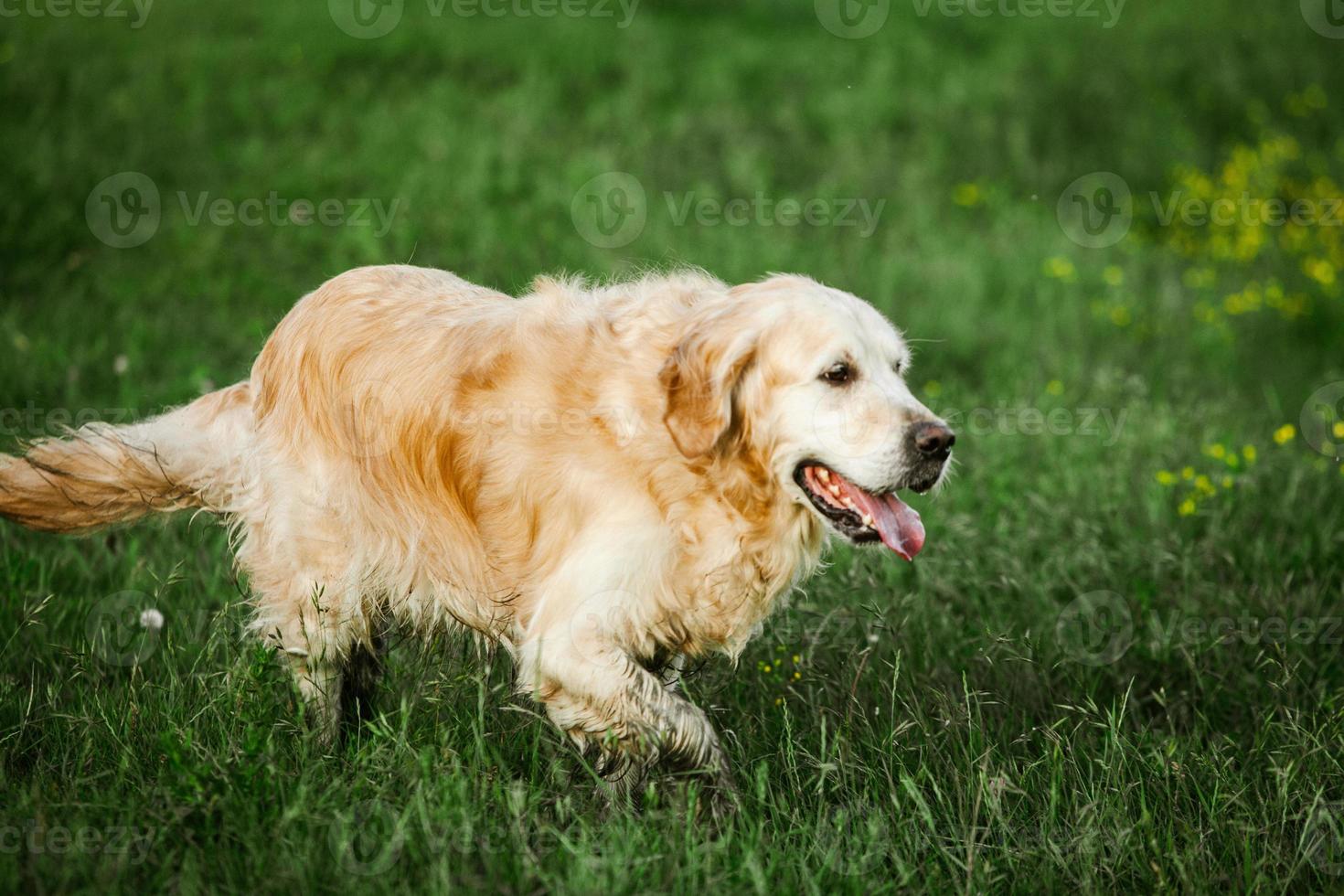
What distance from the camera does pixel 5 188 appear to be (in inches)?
307

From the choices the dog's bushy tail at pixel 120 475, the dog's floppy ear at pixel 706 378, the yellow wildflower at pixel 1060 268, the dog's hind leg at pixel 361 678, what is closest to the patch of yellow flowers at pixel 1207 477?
the dog's floppy ear at pixel 706 378

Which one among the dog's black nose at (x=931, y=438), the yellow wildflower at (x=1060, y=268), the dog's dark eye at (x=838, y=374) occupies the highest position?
the dog's dark eye at (x=838, y=374)

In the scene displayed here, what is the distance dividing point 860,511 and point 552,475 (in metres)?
0.84

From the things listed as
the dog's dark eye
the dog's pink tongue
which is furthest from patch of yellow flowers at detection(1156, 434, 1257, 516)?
the dog's dark eye

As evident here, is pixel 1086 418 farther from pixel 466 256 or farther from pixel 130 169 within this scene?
pixel 130 169

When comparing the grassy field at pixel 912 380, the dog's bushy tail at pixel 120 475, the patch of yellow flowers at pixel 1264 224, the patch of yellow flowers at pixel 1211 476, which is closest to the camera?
the grassy field at pixel 912 380

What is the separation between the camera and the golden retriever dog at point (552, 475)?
3.22 meters

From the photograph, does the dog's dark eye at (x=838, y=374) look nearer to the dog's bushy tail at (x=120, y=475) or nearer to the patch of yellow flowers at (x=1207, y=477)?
the dog's bushy tail at (x=120, y=475)

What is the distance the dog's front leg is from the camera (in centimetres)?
314

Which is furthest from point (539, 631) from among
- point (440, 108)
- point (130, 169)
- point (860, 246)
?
point (440, 108)

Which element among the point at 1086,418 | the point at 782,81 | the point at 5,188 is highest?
the point at 782,81

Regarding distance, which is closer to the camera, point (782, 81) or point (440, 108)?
point (440, 108)

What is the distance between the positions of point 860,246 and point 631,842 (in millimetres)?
6549

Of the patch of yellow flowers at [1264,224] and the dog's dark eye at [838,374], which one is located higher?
the dog's dark eye at [838,374]
